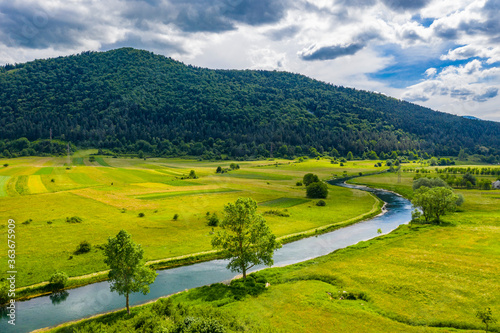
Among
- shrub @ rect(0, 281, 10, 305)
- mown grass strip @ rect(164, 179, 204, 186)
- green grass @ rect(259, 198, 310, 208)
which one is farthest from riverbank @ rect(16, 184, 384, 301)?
mown grass strip @ rect(164, 179, 204, 186)

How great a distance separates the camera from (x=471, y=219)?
277ft

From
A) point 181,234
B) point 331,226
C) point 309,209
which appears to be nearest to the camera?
point 181,234

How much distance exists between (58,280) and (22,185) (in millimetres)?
83361

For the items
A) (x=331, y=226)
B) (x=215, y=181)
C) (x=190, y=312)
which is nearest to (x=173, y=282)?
(x=190, y=312)

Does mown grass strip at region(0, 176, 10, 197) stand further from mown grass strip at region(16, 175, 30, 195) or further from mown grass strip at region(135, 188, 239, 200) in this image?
mown grass strip at region(135, 188, 239, 200)

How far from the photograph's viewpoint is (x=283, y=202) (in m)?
106

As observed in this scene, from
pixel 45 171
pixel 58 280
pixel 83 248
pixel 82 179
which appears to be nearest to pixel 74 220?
pixel 83 248

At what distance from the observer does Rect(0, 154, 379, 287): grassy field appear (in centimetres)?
5500

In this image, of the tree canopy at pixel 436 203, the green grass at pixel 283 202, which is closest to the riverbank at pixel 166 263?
the tree canopy at pixel 436 203

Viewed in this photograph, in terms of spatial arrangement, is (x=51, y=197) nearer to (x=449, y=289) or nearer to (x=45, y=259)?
(x=45, y=259)

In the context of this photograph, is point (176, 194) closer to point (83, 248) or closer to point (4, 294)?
point (83, 248)

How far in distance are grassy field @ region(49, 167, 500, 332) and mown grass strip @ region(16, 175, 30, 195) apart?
84.6m

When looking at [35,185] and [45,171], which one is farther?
[45,171]

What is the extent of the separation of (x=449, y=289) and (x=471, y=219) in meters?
57.3
